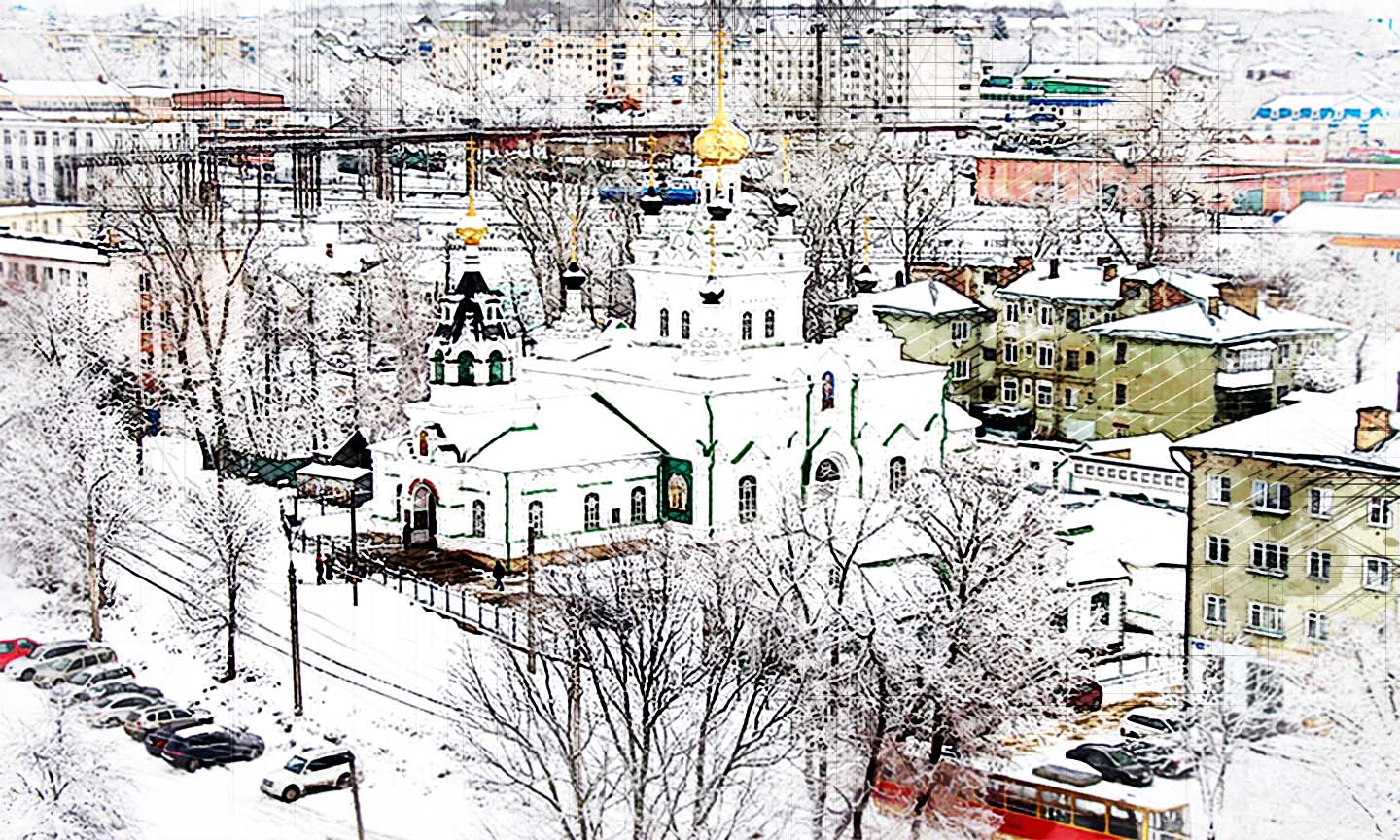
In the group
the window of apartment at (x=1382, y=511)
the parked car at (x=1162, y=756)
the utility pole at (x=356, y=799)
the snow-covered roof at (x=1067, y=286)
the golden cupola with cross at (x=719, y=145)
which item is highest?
the golden cupola with cross at (x=719, y=145)

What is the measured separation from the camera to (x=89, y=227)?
1262cm

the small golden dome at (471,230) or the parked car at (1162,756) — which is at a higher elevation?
the small golden dome at (471,230)

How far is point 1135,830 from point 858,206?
855 cm

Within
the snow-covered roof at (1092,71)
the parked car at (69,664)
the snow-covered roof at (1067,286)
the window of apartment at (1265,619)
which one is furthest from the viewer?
the snow-covered roof at (1092,71)

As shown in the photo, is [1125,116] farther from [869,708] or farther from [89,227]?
[869,708]

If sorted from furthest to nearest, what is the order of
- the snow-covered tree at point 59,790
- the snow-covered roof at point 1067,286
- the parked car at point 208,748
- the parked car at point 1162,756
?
the snow-covered roof at point 1067,286 → the parked car at point 208,748 → the parked car at point 1162,756 → the snow-covered tree at point 59,790

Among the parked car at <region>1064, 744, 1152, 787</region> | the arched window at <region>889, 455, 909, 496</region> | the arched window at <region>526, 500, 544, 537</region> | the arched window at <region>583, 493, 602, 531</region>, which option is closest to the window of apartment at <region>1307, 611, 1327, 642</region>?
the parked car at <region>1064, 744, 1152, 787</region>

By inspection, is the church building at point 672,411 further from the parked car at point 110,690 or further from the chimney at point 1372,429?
the chimney at point 1372,429

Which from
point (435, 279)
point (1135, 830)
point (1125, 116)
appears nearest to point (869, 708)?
point (1135, 830)

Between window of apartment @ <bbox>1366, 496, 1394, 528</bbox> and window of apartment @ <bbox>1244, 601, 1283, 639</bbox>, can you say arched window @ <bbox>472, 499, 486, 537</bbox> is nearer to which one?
window of apartment @ <bbox>1244, 601, 1283, 639</bbox>

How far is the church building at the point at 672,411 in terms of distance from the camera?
924 cm

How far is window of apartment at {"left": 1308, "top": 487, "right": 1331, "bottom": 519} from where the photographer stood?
782 centimetres

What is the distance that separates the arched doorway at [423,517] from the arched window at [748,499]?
1322 mm

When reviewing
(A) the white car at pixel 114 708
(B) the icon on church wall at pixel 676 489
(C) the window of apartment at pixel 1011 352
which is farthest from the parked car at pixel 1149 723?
(C) the window of apartment at pixel 1011 352
